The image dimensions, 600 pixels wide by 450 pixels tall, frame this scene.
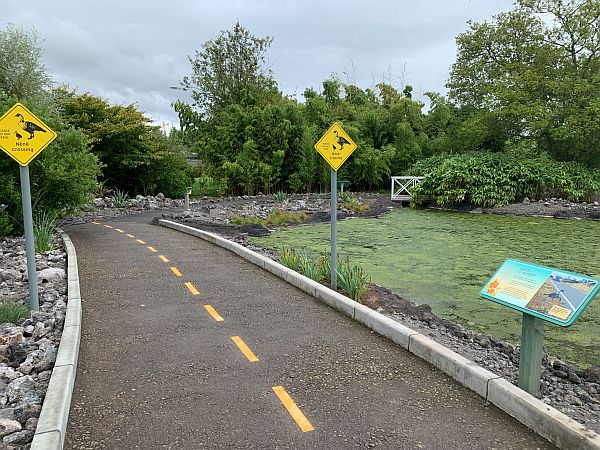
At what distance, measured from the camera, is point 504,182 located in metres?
21.2

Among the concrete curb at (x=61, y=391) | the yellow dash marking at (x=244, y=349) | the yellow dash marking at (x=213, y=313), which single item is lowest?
the yellow dash marking at (x=244, y=349)

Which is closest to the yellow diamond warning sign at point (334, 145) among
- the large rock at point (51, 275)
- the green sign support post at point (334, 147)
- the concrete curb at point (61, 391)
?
the green sign support post at point (334, 147)

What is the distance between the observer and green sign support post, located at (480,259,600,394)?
10.0 ft

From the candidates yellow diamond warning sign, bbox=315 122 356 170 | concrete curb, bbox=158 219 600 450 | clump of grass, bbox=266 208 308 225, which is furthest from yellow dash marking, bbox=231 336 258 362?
clump of grass, bbox=266 208 308 225

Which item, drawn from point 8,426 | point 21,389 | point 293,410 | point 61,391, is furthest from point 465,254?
point 8,426

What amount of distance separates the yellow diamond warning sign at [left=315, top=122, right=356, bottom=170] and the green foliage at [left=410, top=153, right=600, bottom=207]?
16319mm

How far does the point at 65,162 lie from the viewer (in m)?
10.1

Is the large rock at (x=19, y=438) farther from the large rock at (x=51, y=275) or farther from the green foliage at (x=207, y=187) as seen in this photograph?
the green foliage at (x=207, y=187)

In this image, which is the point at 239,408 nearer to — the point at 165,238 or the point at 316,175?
the point at 165,238

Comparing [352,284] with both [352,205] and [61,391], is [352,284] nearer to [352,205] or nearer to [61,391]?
[61,391]

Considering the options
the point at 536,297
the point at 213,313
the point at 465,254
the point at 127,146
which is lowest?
the point at 465,254

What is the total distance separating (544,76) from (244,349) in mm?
22830

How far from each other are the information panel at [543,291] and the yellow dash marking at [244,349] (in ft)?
6.80

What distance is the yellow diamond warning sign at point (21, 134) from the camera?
500 cm
